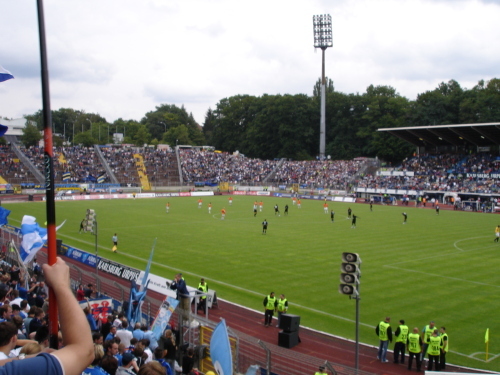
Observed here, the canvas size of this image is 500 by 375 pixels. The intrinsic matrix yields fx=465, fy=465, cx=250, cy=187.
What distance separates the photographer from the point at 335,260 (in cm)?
2830

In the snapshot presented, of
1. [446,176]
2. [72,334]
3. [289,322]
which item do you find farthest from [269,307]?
[446,176]

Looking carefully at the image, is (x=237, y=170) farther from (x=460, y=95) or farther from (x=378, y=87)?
(x=460, y=95)

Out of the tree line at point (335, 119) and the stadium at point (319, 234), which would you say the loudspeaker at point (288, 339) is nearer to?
the stadium at point (319, 234)

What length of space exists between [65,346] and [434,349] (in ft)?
44.9

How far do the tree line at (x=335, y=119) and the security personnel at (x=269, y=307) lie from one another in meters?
84.9

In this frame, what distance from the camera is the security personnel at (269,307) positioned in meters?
17.5

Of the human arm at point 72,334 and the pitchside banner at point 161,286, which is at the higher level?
the human arm at point 72,334

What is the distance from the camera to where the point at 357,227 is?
138 ft

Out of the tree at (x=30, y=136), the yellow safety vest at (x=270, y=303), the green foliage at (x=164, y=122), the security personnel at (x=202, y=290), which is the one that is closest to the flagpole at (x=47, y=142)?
the yellow safety vest at (x=270, y=303)

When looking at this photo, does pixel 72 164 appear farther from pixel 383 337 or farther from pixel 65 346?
pixel 65 346

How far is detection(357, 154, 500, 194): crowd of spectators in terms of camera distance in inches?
2613

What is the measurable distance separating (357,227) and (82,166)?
63615 millimetres

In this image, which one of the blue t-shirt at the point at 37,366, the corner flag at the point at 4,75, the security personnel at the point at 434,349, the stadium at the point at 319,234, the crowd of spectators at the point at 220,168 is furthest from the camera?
the crowd of spectators at the point at 220,168

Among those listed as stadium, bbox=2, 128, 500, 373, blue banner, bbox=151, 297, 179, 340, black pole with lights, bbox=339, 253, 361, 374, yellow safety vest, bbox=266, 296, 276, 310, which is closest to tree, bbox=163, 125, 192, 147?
stadium, bbox=2, 128, 500, 373
